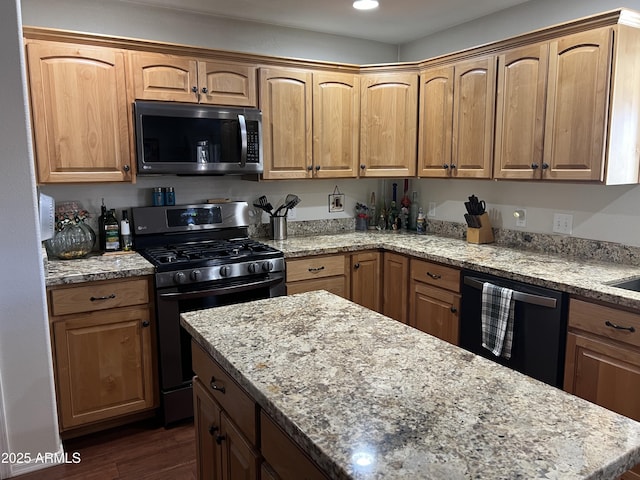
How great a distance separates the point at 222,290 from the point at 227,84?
4.36ft

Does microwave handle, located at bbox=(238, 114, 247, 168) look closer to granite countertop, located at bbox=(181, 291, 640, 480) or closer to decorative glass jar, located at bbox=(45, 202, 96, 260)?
decorative glass jar, located at bbox=(45, 202, 96, 260)

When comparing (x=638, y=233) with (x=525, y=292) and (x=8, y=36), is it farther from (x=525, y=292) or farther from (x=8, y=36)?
(x=8, y=36)

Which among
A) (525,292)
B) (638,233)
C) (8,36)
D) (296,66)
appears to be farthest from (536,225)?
(8,36)

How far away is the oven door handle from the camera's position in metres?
2.68

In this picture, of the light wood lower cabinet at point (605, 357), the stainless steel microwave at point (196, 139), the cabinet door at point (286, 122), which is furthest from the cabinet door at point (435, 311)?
the stainless steel microwave at point (196, 139)

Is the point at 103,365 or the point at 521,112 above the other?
the point at 521,112

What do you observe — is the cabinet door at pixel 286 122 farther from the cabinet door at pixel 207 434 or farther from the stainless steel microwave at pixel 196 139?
the cabinet door at pixel 207 434

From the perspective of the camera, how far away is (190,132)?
9.81ft

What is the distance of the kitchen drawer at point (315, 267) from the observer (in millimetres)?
3162

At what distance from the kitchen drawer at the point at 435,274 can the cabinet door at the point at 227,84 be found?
60.3 inches

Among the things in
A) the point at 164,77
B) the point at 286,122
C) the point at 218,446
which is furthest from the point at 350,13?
the point at 218,446

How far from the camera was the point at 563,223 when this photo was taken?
9.71 feet

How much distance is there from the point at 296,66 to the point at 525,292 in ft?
6.89

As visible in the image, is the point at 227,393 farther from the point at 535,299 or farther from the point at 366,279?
the point at 366,279
